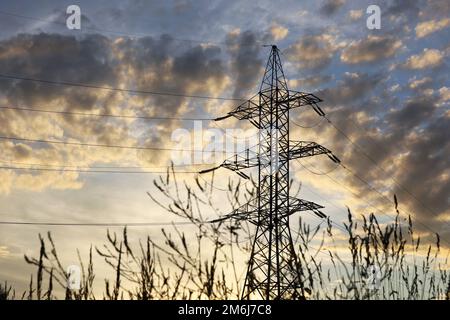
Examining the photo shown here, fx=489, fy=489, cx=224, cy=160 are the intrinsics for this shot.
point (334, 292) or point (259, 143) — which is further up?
point (259, 143)

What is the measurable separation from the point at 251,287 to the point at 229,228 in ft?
2.15

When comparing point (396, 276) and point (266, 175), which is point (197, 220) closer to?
point (396, 276)
